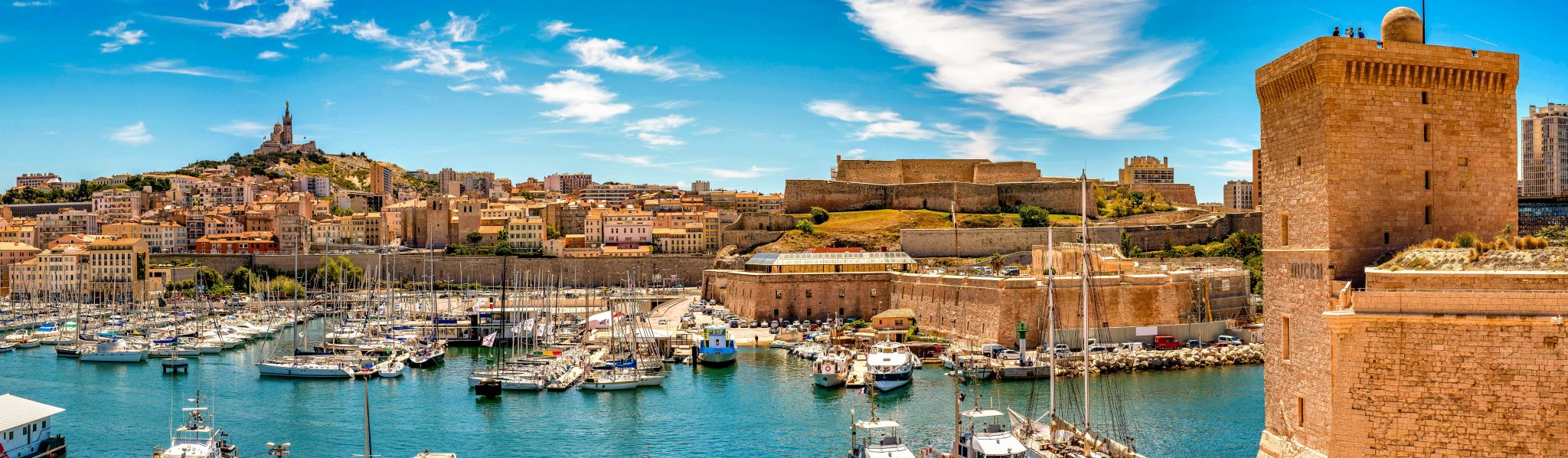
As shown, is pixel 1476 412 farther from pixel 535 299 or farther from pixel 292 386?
pixel 535 299

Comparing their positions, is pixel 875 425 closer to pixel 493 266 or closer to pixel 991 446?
pixel 991 446

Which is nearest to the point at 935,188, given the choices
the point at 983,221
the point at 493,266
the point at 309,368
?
the point at 983,221

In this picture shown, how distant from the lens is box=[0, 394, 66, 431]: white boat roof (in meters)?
19.4

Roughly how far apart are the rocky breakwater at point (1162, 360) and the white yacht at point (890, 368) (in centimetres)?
366

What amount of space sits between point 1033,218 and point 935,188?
573cm

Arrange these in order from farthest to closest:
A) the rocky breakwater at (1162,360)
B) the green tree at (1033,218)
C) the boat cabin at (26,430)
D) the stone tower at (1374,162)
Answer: the green tree at (1033,218), the rocky breakwater at (1162,360), the boat cabin at (26,430), the stone tower at (1374,162)

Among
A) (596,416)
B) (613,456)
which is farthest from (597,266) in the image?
(613,456)

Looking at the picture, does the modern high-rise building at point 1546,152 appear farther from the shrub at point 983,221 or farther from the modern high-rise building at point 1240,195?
the modern high-rise building at point 1240,195

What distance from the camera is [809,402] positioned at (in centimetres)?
2503

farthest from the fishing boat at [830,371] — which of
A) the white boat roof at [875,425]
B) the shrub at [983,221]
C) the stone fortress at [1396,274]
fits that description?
the shrub at [983,221]

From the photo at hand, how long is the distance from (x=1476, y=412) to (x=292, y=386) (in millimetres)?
26953

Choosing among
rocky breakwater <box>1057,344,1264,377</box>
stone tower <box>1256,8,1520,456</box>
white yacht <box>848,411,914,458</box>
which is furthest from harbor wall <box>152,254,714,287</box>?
stone tower <box>1256,8,1520,456</box>

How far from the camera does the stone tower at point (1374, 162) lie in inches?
417

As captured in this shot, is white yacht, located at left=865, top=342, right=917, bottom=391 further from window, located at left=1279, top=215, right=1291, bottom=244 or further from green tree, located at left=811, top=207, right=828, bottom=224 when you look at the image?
green tree, located at left=811, top=207, right=828, bottom=224
